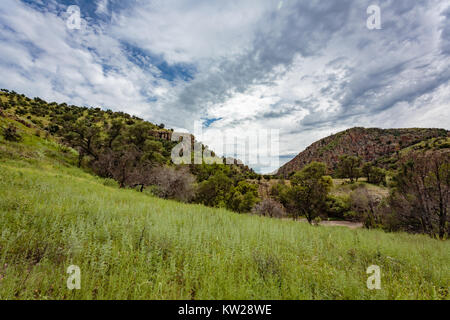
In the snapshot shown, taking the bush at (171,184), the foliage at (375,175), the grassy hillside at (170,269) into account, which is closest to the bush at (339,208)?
the foliage at (375,175)

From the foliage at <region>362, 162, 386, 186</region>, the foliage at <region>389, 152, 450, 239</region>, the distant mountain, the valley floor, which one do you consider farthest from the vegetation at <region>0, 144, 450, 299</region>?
the distant mountain

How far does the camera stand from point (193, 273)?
2574 mm

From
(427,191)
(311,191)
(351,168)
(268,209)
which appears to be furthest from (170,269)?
(351,168)

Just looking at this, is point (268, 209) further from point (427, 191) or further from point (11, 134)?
point (11, 134)

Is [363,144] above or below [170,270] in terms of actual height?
above

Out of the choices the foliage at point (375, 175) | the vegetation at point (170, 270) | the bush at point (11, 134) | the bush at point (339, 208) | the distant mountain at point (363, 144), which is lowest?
the bush at point (339, 208)

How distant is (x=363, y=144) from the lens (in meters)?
119

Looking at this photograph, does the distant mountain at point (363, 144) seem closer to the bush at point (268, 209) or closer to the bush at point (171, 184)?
the bush at point (268, 209)

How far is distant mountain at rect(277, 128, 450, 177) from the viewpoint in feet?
322

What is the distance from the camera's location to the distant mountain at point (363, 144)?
98.2 m

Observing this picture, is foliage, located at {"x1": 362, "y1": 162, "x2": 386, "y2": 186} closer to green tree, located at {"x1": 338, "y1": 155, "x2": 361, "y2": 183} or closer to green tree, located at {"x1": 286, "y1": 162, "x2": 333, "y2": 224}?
green tree, located at {"x1": 338, "y1": 155, "x2": 361, "y2": 183}

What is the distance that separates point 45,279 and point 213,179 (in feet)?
106

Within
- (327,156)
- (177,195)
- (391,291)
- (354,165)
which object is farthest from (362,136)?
(391,291)

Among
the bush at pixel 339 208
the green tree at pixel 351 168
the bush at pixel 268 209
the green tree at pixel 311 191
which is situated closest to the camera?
the green tree at pixel 311 191
